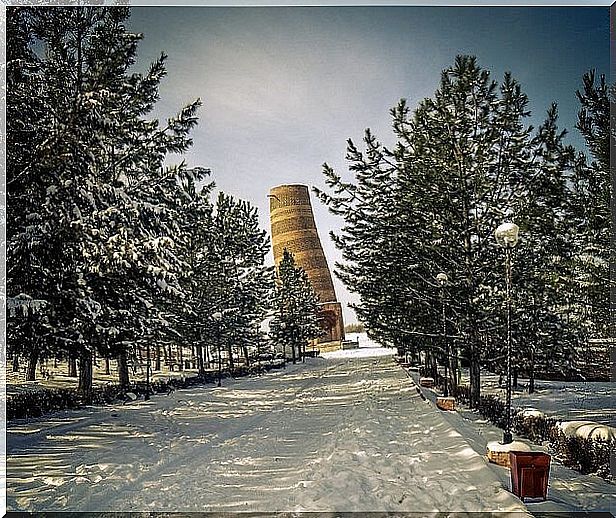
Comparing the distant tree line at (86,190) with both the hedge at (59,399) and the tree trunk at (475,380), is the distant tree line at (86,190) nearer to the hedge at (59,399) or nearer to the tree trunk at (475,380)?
the hedge at (59,399)

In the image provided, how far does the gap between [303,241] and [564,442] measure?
6.78 metres

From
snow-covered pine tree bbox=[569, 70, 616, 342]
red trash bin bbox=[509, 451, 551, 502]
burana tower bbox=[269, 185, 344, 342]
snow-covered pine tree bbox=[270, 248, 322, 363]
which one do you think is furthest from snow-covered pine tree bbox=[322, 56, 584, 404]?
snow-covered pine tree bbox=[270, 248, 322, 363]

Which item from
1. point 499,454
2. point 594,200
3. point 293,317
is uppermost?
point 594,200

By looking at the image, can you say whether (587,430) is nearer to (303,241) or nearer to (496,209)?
(496,209)

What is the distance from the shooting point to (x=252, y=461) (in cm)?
462

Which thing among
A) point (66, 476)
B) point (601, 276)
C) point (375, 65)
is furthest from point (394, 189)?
point (66, 476)

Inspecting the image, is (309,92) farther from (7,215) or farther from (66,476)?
(66,476)

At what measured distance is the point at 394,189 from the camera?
727 centimetres

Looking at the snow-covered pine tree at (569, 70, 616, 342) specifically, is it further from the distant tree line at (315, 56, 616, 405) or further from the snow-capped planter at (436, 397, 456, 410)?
the snow-capped planter at (436, 397, 456, 410)

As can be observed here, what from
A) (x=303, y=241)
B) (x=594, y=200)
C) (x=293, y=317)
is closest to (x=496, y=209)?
(x=594, y=200)

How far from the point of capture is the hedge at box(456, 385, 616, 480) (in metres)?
4.26

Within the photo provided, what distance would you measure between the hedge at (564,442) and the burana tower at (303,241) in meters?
4.25

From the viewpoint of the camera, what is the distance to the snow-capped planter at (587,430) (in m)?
4.74

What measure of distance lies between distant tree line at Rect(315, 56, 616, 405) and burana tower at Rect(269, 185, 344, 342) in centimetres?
184
